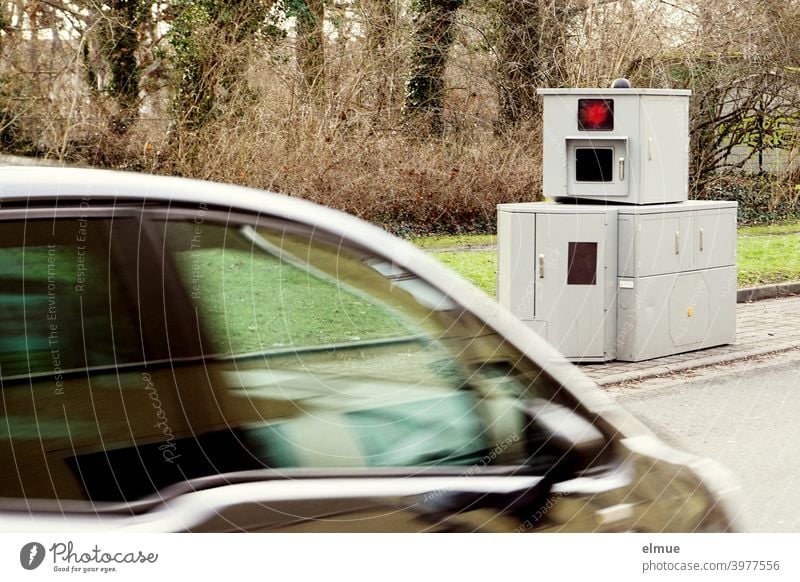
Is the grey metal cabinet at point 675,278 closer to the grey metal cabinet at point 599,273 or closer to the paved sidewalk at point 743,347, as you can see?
the grey metal cabinet at point 599,273

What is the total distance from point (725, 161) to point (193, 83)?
7594 millimetres

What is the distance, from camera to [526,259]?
7.32 meters

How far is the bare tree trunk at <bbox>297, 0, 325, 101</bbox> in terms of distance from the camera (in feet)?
43.4

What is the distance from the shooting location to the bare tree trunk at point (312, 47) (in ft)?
43.4

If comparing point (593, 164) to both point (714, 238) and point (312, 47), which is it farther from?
point (312, 47)

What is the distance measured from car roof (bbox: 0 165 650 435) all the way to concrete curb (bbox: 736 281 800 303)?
8873mm

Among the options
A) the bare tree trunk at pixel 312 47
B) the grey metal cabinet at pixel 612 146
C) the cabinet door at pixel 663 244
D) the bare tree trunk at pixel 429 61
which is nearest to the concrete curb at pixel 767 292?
the cabinet door at pixel 663 244

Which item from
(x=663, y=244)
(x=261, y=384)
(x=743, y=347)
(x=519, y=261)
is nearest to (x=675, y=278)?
(x=663, y=244)

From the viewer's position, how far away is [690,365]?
7316mm

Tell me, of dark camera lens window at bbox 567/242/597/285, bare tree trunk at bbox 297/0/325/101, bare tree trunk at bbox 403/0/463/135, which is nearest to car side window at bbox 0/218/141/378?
dark camera lens window at bbox 567/242/597/285

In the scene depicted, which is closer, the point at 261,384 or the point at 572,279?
the point at 261,384

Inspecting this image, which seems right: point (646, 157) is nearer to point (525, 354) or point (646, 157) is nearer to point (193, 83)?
point (525, 354)

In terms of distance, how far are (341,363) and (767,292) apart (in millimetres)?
9506

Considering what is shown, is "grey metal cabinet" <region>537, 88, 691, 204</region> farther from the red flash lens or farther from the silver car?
the silver car
